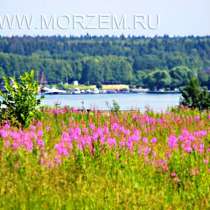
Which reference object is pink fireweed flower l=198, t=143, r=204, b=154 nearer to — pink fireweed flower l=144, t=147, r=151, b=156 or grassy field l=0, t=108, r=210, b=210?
grassy field l=0, t=108, r=210, b=210

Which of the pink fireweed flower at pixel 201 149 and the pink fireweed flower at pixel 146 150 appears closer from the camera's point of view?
the pink fireweed flower at pixel 146 150

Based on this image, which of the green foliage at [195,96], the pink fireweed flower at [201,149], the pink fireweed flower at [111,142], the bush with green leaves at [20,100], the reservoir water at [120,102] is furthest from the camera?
the green foliage at [195,96]

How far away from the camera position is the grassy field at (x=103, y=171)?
933 centimetres

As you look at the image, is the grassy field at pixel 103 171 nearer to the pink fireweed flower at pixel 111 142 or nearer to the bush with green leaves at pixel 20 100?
the pink fireweed flower at pixel 111 142

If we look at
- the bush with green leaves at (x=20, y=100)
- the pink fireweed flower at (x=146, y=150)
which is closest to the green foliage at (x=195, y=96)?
Answer: the bush with green leaves at (x=20, y=100)

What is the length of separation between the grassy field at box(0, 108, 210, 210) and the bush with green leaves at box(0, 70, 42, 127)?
1.94 m

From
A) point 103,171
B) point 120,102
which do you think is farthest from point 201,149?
point 120,102

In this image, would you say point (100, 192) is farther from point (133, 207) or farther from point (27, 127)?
point (27, 127)

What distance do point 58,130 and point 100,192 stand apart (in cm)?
606

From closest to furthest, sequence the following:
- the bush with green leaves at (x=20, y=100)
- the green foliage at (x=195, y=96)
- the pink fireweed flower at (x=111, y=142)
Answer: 1. the pink fireweed flower at (x=111, y=142)
2. the bush with green leaves at (x=20, y=100)
3. the green foliage at (x=195, y=96)

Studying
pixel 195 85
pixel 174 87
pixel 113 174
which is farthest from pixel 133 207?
pixel 174 87

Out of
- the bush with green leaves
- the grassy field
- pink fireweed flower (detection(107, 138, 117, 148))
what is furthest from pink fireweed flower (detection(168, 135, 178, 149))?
the bush with green leaves

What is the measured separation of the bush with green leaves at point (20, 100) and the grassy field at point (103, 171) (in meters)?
1.94

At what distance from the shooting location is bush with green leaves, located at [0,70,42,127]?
16.9m
